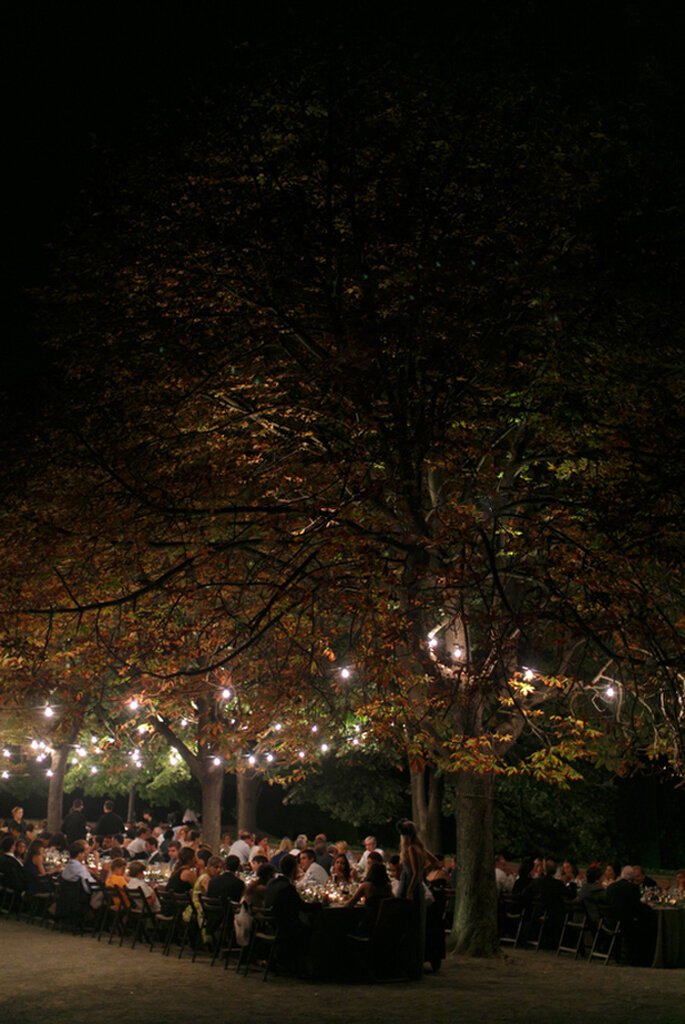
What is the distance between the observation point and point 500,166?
1242cm

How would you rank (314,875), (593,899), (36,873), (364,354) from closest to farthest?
(364,354) < (593,899) < (314,875) < (36,873)

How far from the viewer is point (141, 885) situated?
1608 centimetres

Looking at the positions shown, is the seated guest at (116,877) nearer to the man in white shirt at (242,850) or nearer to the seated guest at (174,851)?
the seated guest at (174,851)

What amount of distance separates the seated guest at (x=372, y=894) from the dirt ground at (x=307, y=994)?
696mm

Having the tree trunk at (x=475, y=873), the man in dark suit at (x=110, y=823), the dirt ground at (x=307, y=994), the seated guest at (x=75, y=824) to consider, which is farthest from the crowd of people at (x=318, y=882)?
the man in dark suit at (x=110, y=823)

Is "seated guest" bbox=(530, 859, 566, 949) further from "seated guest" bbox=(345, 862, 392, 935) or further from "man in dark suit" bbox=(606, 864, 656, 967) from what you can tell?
"seated guest" bbox=(345, 862, 392, 935)

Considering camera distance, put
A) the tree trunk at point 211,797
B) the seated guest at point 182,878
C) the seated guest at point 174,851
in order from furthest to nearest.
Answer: the tree trunk at point 211,797, the seated guest at point 174,851, the seated guest at point 182,878

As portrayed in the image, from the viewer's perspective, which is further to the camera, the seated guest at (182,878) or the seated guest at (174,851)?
the seated guest at (174,851)

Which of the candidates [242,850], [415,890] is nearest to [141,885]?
[415,890]

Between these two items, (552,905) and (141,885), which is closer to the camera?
(141,885)

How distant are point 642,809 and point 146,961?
67.2ft

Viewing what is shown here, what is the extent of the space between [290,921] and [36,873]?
25.7 ft

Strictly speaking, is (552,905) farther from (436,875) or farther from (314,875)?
(314,875)

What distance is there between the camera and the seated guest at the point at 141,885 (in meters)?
16.1
